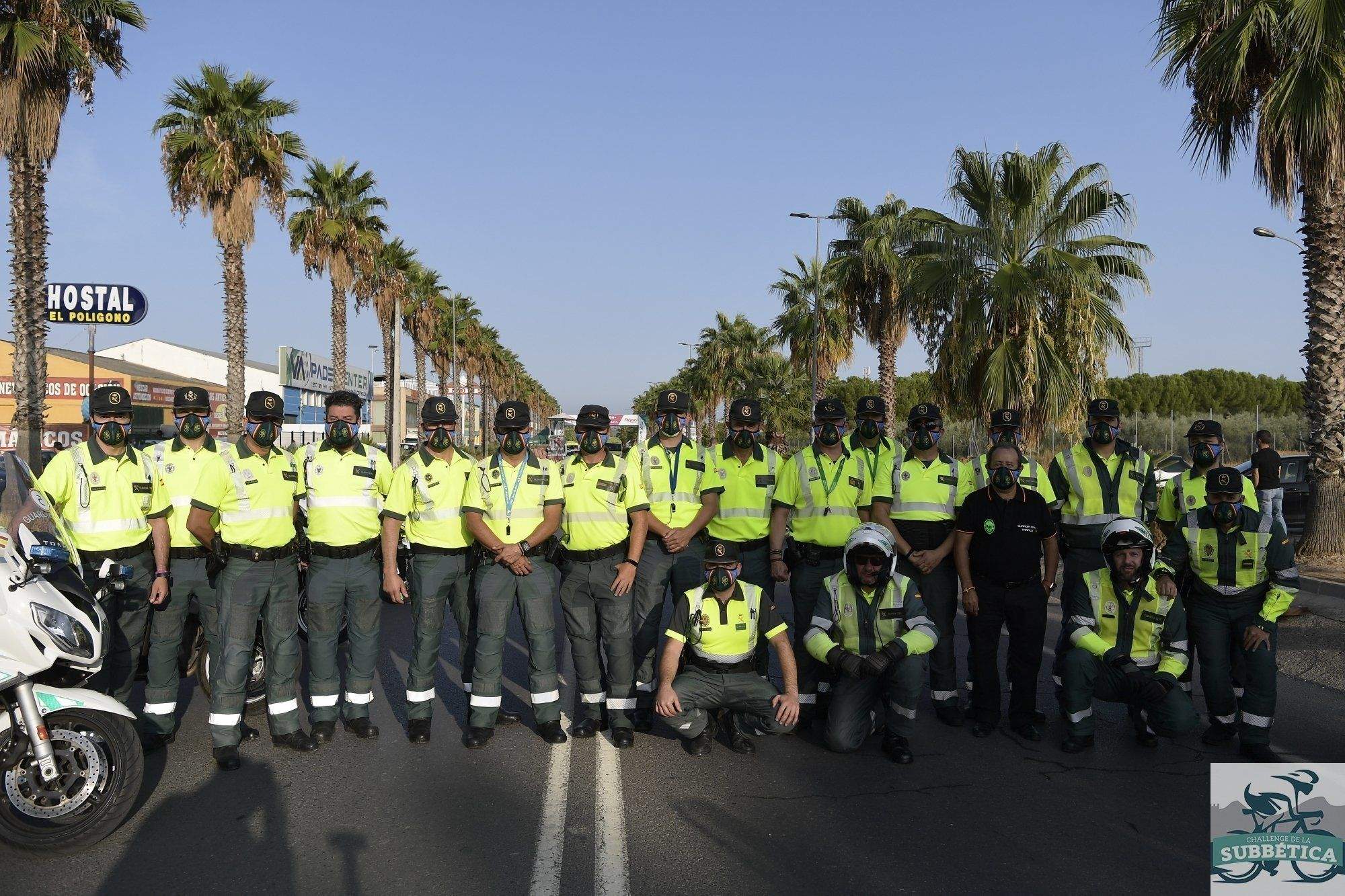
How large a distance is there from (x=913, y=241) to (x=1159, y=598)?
15475 mm

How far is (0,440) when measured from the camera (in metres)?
44.2

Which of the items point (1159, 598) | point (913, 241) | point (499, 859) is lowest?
point (499, 859)

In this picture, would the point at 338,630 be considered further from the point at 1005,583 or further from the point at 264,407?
the point at 1005,583

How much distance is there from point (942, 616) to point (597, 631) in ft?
7.79

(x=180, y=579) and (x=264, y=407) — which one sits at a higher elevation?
(x=264, y=407)

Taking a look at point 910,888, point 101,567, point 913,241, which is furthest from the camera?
point 913,241

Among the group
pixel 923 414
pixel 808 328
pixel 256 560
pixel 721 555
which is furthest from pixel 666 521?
pixel 808 328

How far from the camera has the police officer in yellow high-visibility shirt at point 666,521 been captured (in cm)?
632

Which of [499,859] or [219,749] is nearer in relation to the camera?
[499,859]

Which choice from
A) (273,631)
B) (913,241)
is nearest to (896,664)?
(273,631)

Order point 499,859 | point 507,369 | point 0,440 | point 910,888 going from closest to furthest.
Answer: point 910,888 → point 499,859 → point 0,440 → point 507,369

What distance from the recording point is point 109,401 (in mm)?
5961

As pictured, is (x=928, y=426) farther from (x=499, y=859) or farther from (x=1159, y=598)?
(x=499, y=859)

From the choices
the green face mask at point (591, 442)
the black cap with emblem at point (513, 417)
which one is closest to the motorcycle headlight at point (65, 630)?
the black cap with emblem at point (513, 417)
